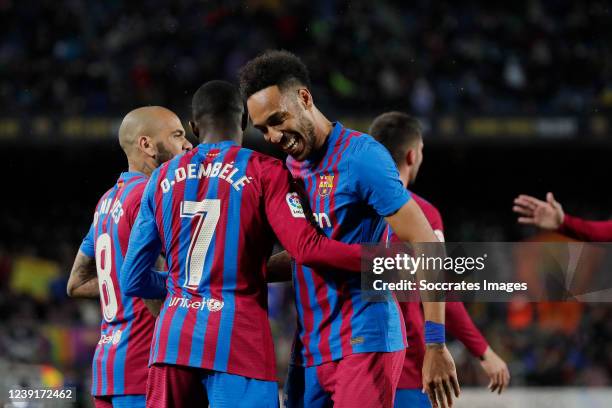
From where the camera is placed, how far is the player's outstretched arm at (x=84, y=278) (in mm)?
4355

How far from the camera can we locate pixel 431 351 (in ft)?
10.9

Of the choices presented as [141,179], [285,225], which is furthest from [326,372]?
[141,179]

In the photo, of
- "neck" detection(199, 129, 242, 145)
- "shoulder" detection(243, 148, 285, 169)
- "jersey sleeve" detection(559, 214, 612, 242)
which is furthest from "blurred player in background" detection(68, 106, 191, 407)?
"jersey sleeve" detection(559, 214, 612, 242)

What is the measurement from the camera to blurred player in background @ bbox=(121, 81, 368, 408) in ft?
10.8

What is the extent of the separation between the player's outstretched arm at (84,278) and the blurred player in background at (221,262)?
0.95 m

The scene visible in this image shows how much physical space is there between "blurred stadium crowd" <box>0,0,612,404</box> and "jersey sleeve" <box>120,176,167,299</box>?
906cm

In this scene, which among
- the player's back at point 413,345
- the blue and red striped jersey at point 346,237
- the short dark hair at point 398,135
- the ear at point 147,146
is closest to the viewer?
the blue and red striped jersey at point 346,237

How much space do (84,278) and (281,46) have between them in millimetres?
11310

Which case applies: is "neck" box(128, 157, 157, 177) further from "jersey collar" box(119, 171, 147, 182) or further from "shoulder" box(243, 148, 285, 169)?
"shoulder" box(243, 148, 285, 169)

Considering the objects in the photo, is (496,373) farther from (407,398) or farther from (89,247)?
(89,247)

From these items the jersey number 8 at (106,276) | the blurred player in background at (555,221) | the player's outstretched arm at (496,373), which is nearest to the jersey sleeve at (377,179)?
the blurred player in background at (555,221)

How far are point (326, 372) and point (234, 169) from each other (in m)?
0.82

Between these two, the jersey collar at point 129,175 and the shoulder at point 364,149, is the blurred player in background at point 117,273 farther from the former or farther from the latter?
the shoulder at point 364,149

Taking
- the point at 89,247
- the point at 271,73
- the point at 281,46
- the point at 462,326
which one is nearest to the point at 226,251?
the point at 271,73
